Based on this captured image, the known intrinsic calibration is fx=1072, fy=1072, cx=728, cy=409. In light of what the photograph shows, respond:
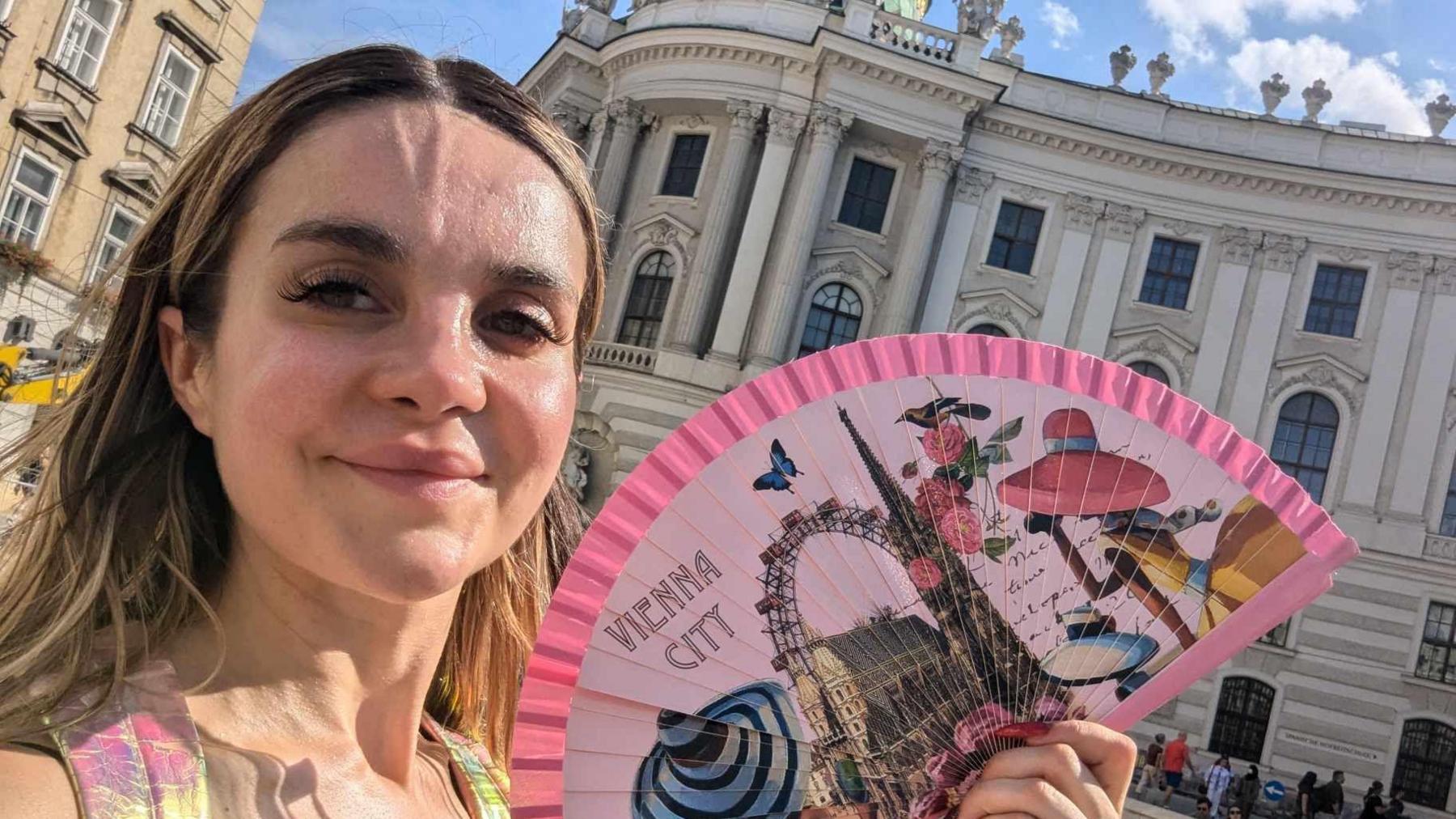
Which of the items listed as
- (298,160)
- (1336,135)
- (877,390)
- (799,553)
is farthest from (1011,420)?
(1336,135)

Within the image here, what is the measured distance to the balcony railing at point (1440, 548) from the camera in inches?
817

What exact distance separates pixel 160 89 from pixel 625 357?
32.9ft

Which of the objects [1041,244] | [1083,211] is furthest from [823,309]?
[1083,211]

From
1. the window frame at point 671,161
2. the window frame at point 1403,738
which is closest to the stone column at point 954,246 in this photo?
the window frame at point 671,161

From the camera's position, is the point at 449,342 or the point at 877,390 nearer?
the point at 449,342

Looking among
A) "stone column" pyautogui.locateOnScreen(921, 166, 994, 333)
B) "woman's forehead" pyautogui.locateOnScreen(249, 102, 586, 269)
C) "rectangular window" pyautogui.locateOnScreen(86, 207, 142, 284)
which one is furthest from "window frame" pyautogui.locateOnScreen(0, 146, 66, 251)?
"woman's forehead" pyautogui.locateOnScreen(249, 102, 586, 269)

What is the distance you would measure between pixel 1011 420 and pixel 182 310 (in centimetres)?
112

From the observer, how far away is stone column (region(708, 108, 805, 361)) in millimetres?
22812

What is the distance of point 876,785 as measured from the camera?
4.99ft

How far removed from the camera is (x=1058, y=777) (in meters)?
1.45

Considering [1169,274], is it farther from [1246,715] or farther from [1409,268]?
[1246,715]

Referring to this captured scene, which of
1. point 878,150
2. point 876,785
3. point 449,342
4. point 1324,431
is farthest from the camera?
point 878,150

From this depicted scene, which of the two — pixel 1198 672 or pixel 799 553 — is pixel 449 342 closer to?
pixel 799 553

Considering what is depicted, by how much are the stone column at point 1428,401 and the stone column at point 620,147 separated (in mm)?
17312
